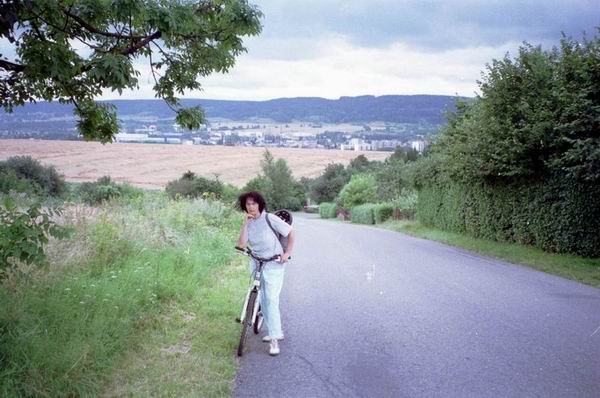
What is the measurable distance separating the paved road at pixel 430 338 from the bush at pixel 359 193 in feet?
169

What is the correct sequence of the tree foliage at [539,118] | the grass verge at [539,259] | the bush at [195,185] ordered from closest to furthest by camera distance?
the grass verge at [539,259]
the tree foliage at [539,118]
the bush at [195,185]

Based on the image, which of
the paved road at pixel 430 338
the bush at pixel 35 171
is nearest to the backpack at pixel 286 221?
the paved road at pixel 430 338

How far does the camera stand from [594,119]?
1459 centimetres

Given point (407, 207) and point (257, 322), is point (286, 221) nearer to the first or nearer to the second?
point (257, 322)

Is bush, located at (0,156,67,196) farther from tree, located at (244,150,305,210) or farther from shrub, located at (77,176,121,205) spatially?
tree, located at (244,150,305,210)

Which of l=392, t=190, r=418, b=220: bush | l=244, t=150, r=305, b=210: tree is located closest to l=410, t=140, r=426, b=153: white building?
l=244, t=150, r=305, b=210: tree

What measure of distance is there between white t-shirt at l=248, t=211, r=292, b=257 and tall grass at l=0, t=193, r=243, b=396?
1.39m

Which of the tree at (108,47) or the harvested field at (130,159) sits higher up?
the tree at (108,47)

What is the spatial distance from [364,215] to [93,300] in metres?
48.7

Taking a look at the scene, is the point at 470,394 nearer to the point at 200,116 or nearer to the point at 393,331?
the point at 393,331

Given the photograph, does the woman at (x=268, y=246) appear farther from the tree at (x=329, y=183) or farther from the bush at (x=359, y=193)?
the tree at (x=329, y=183)

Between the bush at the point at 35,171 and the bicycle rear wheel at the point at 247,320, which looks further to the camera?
the bush at the point at 35,171

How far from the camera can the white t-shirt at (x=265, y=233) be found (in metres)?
6.98

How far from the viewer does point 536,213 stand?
17703mm
